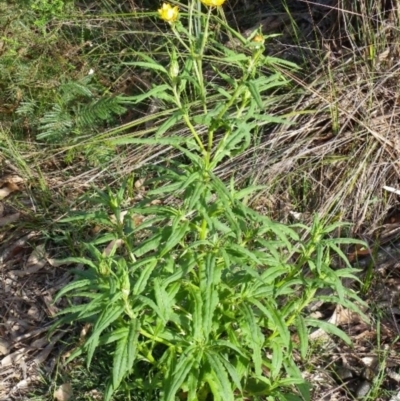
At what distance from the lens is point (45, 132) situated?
4.09 meters

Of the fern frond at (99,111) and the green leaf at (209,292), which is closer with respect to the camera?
the green leaf at (209,292)

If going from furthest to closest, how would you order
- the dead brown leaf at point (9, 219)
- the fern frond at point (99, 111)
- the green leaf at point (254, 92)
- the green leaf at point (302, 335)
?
the fern frond at point (99, 111), the dead brown leaf at point (9, 219), the green leaf at point (302, 335), the green leaf at point (254, 92)

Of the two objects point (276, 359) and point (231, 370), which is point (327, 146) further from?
point (231, 370)

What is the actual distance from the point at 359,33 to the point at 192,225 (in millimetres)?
1932

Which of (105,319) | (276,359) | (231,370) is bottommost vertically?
(276,359)

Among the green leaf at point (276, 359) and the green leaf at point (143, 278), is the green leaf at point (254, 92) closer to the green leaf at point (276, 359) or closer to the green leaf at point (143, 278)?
the green leaf at point (143, 278)

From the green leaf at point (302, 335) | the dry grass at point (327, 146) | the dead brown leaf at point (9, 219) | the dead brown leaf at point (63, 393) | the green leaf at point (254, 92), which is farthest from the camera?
the dead brown leaf at point (9, 219)

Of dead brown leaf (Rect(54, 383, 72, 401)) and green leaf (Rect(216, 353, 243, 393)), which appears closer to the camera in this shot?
green leaf (Rect(216, 353, 243, 393))

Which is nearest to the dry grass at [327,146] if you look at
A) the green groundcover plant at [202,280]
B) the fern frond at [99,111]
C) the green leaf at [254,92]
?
the fern frond at [99,111]

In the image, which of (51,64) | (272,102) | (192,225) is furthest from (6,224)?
(192,225)

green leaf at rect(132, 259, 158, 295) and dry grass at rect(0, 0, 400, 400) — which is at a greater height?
green leaf at rect(132, 259, 158, 295)

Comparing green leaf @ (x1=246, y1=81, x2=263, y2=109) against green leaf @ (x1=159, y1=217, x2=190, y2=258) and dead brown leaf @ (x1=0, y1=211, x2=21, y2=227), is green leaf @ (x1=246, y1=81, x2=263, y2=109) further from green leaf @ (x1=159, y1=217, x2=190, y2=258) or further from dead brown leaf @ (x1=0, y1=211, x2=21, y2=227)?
dead brown leaf @ (x1=0, y1=211, x2=21, y2=227)

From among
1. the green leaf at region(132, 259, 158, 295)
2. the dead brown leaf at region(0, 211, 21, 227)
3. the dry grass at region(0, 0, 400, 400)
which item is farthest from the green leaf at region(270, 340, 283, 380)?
the dead brown leaf at region(0, 211, 21, 227)

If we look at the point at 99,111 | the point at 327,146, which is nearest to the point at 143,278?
the point at 327,146
